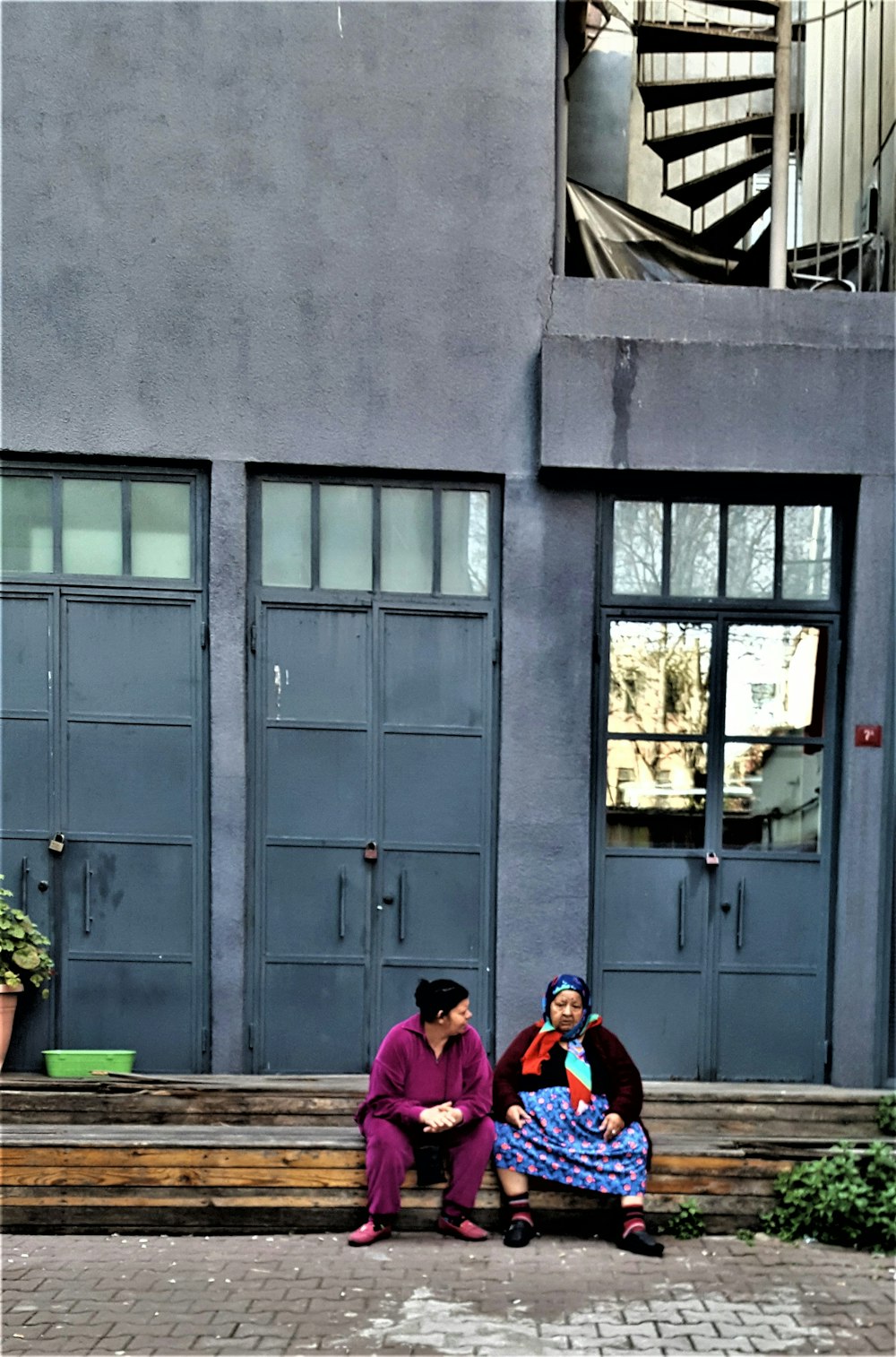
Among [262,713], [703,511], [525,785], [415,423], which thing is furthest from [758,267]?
[262,713]

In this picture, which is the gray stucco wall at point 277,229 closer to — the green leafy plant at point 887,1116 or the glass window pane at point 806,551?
the glass window pane at point 806,551

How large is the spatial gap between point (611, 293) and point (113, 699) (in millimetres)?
3521

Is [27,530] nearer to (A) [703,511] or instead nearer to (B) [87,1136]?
(B) [87,1136]

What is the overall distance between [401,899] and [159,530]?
2.43m

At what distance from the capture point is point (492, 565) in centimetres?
645

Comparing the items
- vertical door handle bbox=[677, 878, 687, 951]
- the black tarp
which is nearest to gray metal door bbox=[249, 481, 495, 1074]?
vertical door handle bbox=[677, 878, 687, 951]

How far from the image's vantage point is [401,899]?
6.39 m

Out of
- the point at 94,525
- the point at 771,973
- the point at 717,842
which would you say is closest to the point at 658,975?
the point at 771,973

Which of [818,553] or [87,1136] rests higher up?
[818,553]

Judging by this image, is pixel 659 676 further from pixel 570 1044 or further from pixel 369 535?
pixel 570 1044

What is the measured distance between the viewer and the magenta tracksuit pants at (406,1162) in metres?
5.26

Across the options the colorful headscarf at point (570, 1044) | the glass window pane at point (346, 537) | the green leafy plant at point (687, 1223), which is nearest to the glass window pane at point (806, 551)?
the glass window pane at point (346, 537)

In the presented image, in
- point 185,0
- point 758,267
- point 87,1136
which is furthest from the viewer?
point 758,267

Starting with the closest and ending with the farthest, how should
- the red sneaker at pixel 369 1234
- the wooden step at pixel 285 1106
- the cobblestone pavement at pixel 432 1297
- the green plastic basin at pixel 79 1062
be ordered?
the cobblestone pavement at pixel 432 1297
the red sneaker at pixel 369 1234
the wooden step at pixel 285 1106
the green plastic basin at pixel 79 1062
